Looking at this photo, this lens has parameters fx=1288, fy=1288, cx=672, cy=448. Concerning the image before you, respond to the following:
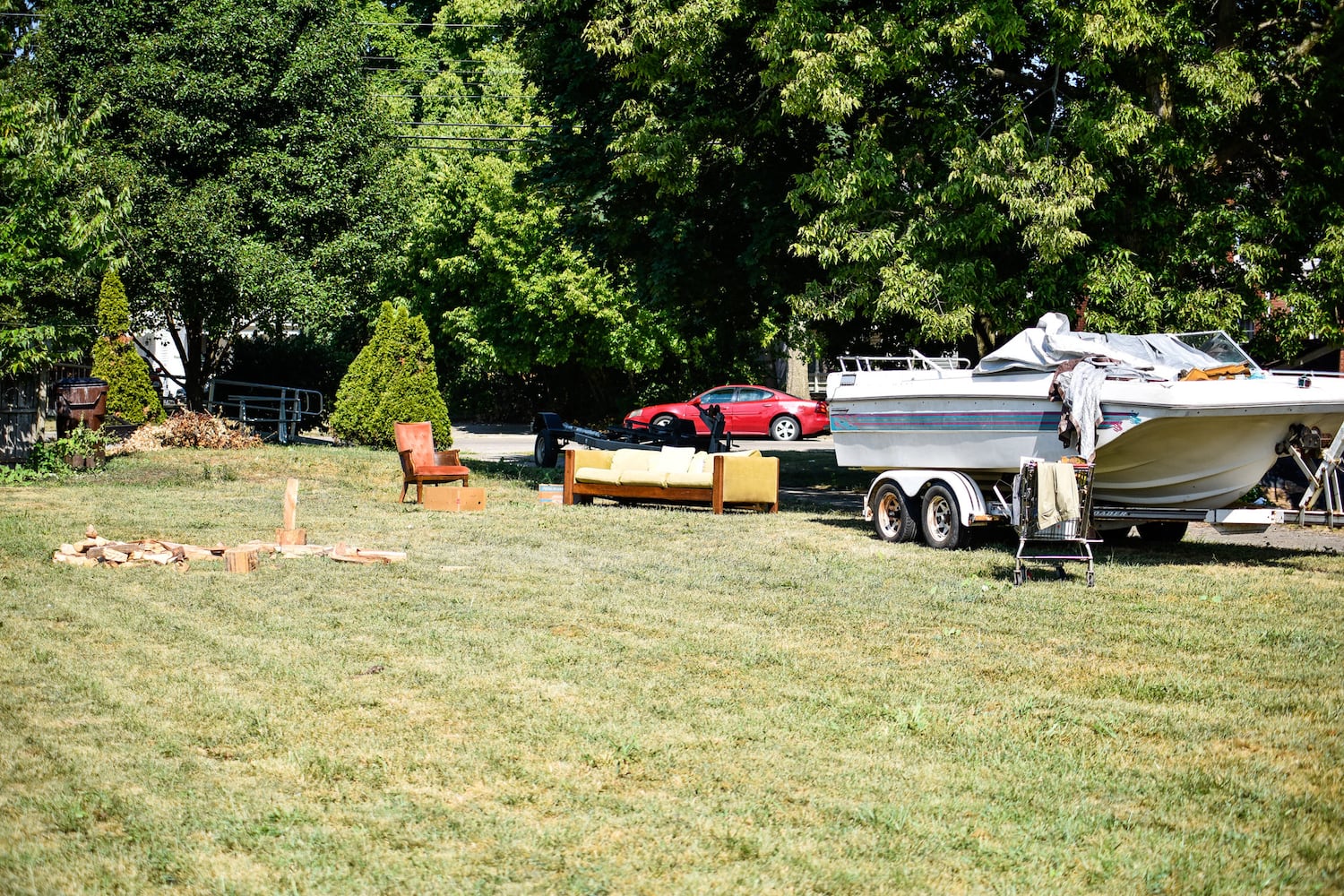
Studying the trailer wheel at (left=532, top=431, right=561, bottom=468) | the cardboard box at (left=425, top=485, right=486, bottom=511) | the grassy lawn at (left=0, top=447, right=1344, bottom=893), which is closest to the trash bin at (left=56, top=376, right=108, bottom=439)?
the trailer wheel at (left=532, top=431, right=561, bottom=468)

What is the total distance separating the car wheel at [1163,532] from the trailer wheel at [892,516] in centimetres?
246

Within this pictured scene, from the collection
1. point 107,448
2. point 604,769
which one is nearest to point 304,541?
point 604,769

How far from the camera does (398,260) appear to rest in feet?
91.9

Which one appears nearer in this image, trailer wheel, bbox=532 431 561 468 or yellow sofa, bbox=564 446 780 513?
yellow sofa, bbox=564 446 780 513

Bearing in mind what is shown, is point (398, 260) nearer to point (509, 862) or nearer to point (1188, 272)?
point (1188, 272)

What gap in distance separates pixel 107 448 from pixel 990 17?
16.2m

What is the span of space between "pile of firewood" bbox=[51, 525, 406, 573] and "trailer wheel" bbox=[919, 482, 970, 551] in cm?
502

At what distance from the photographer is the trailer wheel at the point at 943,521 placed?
12.1m

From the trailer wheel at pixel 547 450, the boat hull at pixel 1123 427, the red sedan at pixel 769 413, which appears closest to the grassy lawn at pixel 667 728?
the boat hull at pixel 1123 427

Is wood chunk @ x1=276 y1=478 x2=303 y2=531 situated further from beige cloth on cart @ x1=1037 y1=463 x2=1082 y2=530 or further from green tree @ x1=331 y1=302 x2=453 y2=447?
green tree @ x1=331 y1=302 x2=453 y2=447

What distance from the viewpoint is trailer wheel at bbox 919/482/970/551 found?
12117 millimetres

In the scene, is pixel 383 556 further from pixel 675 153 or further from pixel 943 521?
pixel 675 153

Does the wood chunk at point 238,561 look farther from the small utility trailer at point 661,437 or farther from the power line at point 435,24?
the power line at point 435,24

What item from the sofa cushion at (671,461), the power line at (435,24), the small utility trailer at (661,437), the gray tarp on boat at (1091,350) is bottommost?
the sofa cushion at (671,461)
